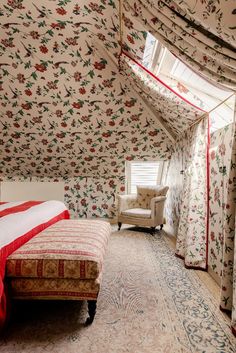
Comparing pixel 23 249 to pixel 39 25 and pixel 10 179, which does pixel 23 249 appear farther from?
pixel 10 179

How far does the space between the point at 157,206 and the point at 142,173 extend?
1288mm

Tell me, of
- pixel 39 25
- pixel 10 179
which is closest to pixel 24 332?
pixel 39 25

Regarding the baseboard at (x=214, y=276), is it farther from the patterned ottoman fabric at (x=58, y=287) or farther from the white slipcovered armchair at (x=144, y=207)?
the white slipcovered armchair at (x=144, y=207)

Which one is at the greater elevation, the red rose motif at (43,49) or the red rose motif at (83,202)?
the red rose motif at (43,49)

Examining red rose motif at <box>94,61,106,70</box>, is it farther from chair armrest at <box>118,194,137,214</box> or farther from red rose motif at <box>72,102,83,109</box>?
chair armrest at <box>118,194,137,214</box>

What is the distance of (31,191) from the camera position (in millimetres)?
5133

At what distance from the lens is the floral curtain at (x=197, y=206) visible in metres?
2.58

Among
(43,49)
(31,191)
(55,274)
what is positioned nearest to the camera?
(55,274)

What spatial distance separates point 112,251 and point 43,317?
150 cm

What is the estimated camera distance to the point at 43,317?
1.69 meters

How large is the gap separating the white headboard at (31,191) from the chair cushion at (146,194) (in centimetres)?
167

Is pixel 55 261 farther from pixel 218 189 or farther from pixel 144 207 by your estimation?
pixel 144 207

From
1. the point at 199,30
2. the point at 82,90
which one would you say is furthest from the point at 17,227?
the point at 82,90

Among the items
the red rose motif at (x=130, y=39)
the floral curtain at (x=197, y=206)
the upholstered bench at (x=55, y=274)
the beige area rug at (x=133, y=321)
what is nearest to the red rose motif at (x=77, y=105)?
the red rose motif at (x=130, y=39)
